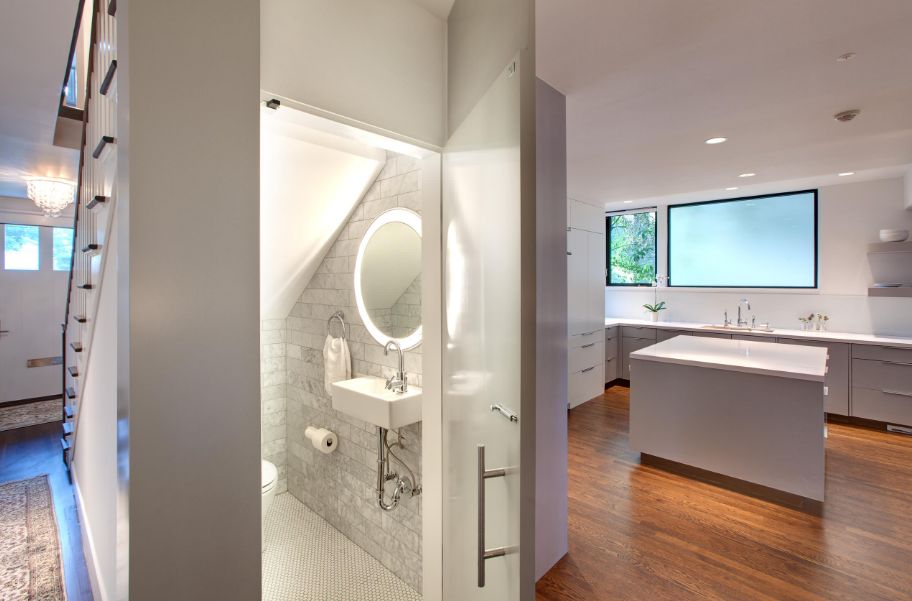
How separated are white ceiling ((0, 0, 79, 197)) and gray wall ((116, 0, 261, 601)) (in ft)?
4.74

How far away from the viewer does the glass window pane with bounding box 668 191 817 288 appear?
4770mm

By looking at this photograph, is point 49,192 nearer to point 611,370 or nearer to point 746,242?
point 611,370

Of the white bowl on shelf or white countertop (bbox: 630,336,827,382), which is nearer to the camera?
white countertop (bbox: 630,336,827,382)

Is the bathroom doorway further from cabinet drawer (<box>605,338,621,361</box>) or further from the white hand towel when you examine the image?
cabinet drawer (<box>605,338,621,361</box>)

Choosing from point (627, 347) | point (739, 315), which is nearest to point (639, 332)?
point (627, 347)

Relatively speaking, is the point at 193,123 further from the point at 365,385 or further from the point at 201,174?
the point at 365,385

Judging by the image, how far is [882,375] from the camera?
3.87 metres

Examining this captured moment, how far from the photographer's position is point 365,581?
2.17 meters

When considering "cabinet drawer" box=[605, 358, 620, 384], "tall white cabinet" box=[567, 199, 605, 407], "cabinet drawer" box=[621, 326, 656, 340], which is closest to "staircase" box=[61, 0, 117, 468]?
"tall white cabinet" box=[567, 199, 605, 407]

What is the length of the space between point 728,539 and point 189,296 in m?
2.87

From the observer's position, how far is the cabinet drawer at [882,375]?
12.3 ft

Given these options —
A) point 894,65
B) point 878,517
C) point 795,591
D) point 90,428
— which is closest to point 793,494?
point 878,517

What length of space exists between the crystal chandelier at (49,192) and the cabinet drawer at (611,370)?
235 inches

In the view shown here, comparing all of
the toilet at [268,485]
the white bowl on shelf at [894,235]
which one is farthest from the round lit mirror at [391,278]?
the white bowl on shelf at [894,235]
